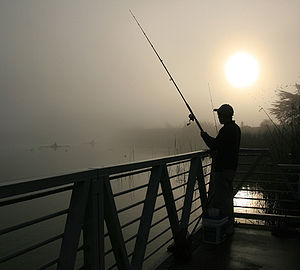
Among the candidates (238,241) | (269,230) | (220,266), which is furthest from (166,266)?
(269,230)

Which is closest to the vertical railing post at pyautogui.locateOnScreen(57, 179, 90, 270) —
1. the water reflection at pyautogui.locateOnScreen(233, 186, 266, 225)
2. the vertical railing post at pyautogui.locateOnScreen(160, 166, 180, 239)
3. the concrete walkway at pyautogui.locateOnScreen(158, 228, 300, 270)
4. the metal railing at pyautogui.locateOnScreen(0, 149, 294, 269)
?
the metal railing at pyautogui.locateOnScreen(0, 149, 294, 269)

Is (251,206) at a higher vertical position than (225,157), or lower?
lower

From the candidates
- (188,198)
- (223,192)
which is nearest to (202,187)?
(223,192)

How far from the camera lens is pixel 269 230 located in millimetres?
4738

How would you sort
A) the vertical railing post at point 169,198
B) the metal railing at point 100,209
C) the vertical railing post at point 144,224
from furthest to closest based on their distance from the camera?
the vertical railing post at point 169,198 < the vertical railing post at point 144,224 < the metal railing at point 100,209

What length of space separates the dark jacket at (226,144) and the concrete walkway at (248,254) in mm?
928

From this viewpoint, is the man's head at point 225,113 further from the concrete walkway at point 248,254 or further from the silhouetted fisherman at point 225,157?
the concrete walkway at point 248,254

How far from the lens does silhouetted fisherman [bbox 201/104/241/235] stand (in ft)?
13.5

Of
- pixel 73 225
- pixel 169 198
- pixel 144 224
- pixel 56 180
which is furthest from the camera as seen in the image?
pixel 169 198

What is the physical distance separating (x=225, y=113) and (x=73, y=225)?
271 cm

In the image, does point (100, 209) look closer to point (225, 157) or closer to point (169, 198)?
point (169, 198)

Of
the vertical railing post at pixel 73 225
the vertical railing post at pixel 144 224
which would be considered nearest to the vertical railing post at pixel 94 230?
the vertical railing post at pixel 73 225

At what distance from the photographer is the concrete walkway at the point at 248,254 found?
3420 mm

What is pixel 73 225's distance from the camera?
6.40 ft
